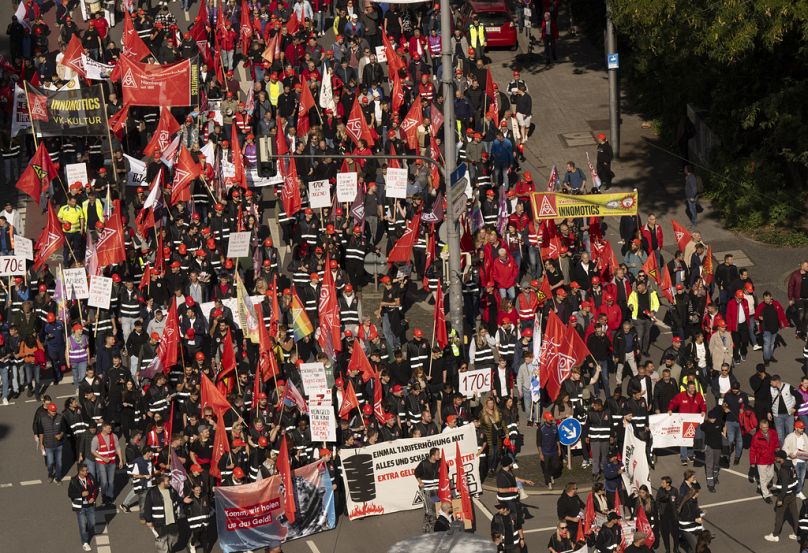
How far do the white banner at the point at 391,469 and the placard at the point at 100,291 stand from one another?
7.51 metres

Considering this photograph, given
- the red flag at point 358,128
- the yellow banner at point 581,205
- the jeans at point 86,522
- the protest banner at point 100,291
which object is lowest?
the jeans at point 86,522

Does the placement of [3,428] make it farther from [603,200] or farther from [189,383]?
[603,200]

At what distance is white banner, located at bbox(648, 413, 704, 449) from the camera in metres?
30.7

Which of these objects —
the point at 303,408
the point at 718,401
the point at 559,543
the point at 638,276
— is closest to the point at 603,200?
the point at 638,276

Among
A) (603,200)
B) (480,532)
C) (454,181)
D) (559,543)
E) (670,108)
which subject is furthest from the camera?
(670,108)

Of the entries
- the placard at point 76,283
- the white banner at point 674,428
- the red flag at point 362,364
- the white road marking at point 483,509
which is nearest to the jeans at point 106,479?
the red flag at point 362,364

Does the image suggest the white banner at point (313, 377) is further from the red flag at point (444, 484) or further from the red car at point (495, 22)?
the red car at point (495, 22)

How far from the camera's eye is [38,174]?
4028cm

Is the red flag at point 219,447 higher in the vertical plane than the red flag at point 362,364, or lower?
lower

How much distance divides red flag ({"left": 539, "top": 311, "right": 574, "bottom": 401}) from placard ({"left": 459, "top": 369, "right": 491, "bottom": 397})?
3.75 feet

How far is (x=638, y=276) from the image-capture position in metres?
34.8

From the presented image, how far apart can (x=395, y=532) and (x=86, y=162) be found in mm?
15318

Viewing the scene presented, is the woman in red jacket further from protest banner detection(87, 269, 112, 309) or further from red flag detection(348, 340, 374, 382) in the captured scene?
protest banner detection(87, 269, 112, 309)

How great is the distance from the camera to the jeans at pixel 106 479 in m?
30.9
